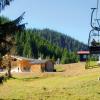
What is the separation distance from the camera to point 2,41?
22938 mm

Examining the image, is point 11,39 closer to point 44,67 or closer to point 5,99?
point 5,99

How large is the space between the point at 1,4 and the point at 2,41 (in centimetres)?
187

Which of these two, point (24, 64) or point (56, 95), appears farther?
point (24, 64)

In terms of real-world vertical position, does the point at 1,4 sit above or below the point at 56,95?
above

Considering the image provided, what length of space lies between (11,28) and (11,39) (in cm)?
82

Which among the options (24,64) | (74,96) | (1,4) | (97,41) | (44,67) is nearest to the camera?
(97,41)

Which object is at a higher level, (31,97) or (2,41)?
(2,41)

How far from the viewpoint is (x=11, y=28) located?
75.3 feet

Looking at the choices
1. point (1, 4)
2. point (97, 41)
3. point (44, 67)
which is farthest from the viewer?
point (44, 67)

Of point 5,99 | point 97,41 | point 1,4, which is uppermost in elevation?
point 1,4

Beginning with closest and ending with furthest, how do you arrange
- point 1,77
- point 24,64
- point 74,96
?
point 1,77 → point 74,96 → point 24,64

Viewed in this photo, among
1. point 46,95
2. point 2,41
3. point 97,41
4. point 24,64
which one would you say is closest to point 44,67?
point 24,64

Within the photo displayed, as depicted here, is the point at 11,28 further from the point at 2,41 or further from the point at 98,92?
the point at 98,92

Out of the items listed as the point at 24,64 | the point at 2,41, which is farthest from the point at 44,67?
the point at 2,41
